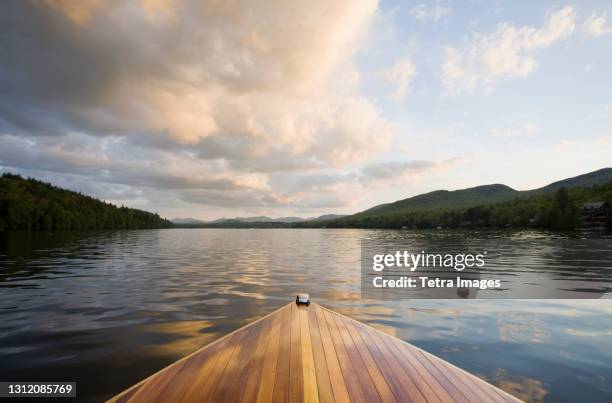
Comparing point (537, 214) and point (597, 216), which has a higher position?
point (537, 214)

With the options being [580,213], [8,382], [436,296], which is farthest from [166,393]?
[580,213]

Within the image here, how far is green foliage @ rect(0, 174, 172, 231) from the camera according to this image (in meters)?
122

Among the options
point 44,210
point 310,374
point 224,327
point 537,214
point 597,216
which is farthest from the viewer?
point 537,214

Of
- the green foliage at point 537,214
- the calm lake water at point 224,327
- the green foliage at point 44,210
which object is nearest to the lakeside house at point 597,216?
the green foliage at point 537,214

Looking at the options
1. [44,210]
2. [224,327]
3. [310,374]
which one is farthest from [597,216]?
[44,210]

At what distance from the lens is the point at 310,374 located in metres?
5.62

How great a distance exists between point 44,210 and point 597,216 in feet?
748

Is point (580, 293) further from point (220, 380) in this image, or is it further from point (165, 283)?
point (165, 283)

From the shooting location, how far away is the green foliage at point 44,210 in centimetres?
12162

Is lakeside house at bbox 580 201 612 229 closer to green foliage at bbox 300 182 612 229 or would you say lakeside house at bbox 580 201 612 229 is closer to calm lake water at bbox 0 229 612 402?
green foliage at bbox 300 182 612 229

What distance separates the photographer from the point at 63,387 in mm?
7387

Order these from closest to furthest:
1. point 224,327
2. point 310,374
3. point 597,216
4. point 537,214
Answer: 1. point 310,374
2. point 224,327
3. point 597,216
4. point 537,214

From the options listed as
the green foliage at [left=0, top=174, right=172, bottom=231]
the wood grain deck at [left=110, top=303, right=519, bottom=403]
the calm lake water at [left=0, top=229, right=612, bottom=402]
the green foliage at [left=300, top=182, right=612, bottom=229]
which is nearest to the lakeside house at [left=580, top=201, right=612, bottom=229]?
the green foliage at [left=300, top=182, right=612, bottom=229]

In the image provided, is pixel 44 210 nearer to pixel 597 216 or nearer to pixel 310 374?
pixel 310 374
